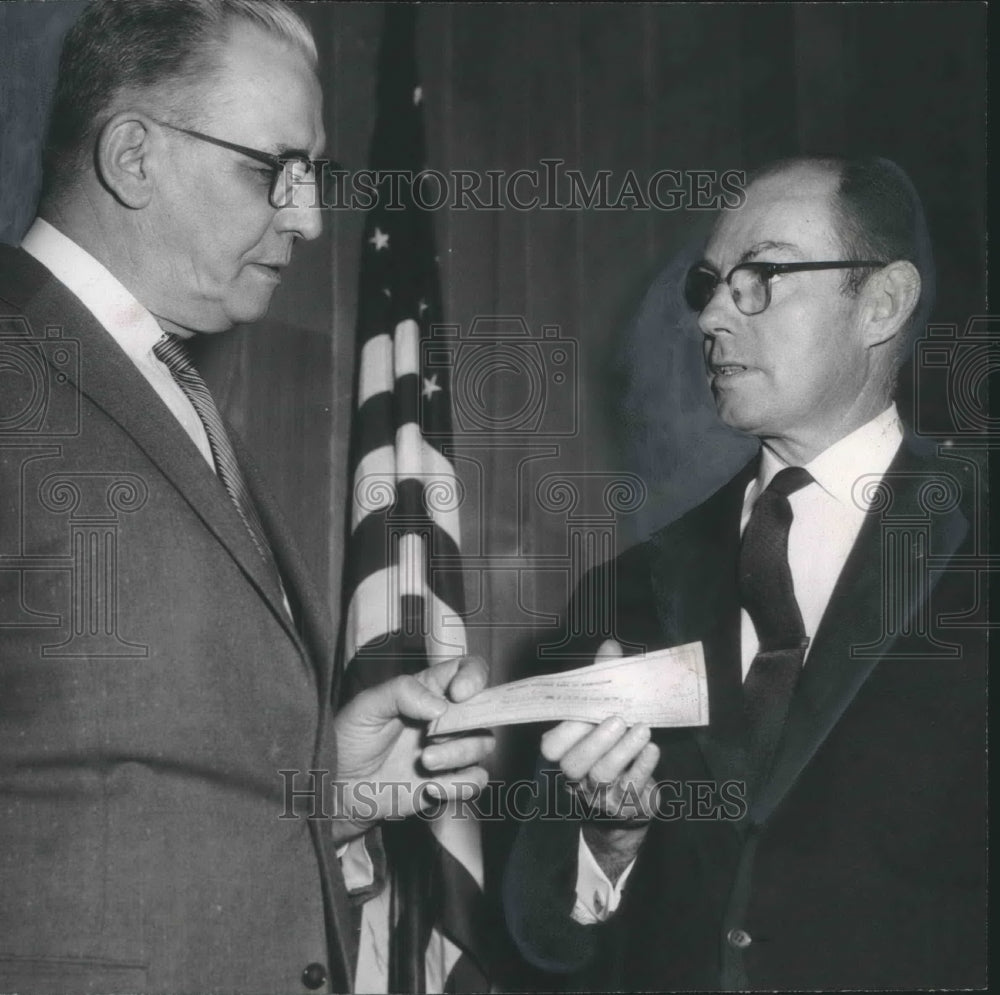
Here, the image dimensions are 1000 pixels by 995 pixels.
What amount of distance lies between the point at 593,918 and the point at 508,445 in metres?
0.86

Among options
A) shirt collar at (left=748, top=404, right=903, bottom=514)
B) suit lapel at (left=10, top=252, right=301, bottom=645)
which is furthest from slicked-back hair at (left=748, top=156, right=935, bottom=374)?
suit lapel at (left=10, top=252, right=301, bottom=645)

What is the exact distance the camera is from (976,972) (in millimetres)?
2312

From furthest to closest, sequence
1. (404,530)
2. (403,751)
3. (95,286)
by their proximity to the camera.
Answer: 1. (404,530)
2. (403,751)
3. (95,286)

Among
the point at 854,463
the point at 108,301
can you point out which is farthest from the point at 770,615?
the point at 108,301

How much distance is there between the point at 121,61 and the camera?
2.18 m

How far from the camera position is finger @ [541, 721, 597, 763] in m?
2.18

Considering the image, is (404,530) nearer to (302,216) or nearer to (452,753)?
(452,753)

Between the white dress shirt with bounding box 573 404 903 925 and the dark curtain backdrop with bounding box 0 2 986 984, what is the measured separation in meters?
0.13

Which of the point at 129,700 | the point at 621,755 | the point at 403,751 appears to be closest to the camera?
the point at 129,700

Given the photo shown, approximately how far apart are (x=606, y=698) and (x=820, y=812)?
42cm

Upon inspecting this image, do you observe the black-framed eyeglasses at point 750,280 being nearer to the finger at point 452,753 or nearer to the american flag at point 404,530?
the american flag at point 404,530

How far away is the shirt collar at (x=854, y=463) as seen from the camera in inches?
90.7

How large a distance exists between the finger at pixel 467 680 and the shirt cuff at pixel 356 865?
0.33m

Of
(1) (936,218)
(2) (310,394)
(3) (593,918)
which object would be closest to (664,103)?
(1) (936,218)
